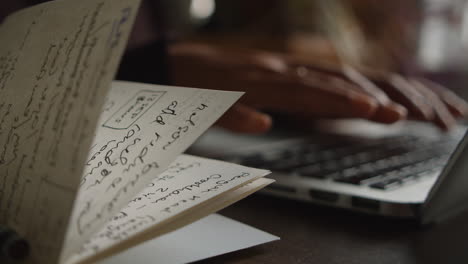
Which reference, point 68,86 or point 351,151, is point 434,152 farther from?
point 68,86

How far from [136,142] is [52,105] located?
5cm

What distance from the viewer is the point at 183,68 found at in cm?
76

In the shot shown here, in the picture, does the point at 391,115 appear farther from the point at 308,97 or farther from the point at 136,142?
the point at 136,142

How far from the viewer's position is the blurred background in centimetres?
152

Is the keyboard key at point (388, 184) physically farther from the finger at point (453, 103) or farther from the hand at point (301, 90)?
the finger at point (453, 103)

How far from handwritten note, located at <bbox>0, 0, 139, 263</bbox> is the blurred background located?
0.92m

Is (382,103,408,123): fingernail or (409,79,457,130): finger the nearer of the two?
(382,103,408,123): fingernail

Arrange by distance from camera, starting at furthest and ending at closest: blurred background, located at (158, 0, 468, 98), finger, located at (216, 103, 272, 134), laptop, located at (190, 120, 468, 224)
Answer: blurred background, located at (158, 0, 468, 98) → finger, located at (216, 103, 272, 134) → laptop, located at (190, 120, 468, 224)

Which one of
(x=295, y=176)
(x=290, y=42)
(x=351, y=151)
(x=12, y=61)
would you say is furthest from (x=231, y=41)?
(x=12, y=61)

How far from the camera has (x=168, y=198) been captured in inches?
11.4

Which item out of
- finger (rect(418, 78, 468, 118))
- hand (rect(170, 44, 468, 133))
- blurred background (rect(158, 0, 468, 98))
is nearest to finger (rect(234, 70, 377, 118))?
hand (rect(170, 44, 468, 133))

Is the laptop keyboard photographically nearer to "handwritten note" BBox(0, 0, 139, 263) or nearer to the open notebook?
the open notebook

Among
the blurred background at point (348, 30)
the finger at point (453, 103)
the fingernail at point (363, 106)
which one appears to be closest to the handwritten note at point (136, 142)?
the fingernail at point (363, 106)

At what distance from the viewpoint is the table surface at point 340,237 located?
286 millimetres
